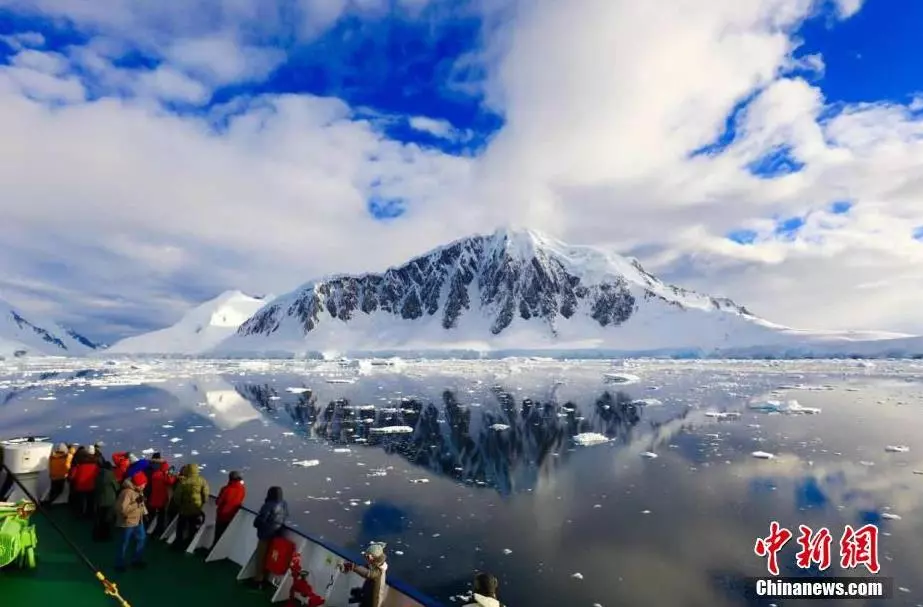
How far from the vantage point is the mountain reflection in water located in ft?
57.0

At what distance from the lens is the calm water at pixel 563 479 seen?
31.4ft

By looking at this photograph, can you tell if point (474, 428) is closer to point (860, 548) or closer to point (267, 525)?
point (860, 548)

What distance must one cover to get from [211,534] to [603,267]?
191 m

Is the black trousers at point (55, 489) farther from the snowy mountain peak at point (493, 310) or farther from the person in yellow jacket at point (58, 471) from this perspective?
the snowy mountain peak at point (493, 310)

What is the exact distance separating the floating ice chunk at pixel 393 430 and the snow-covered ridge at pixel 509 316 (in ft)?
367

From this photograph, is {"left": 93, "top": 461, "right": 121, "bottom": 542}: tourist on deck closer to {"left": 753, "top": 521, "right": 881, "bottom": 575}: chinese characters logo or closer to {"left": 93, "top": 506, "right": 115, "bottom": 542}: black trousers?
Answer: {"left": 93, "top": 506, "right": 115, "bottom": 542}: black trousers

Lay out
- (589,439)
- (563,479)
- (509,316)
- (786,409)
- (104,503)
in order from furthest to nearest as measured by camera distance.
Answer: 1. (509,316)
2. (786,409)
3. (589,439)
4. (563,479)
5. (104,503)

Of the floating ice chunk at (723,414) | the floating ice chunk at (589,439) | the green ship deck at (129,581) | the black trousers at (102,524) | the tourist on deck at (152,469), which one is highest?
the tourist on deck at (152,469)

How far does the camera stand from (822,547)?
10.5m

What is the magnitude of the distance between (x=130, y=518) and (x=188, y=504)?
832 mm

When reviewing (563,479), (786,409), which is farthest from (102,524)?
(786,409)

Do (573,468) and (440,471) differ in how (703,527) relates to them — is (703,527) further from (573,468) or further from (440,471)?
(440,471)

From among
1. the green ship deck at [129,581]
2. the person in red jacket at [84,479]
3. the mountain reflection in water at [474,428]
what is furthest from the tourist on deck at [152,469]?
the mountain reflection in water at [474,428]

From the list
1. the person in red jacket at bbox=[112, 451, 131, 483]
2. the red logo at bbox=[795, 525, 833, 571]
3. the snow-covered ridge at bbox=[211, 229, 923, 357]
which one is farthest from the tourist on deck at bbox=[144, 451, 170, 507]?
the snow-covered ridge at bbox=[211, 229, 923, 357]
